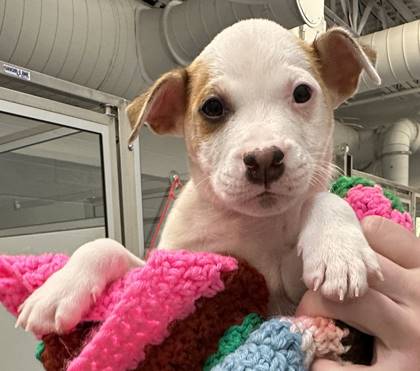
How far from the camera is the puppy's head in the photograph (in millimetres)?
990

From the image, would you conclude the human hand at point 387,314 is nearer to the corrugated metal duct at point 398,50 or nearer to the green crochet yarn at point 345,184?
the green crochet yarn at point 345,184

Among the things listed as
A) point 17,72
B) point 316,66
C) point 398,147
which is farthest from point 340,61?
point 398,147

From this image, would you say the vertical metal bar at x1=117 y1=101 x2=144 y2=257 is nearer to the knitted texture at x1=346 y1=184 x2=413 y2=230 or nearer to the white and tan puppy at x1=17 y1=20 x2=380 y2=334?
the white and tan puppy at x1=17 y1=20 x2=380 y2=334

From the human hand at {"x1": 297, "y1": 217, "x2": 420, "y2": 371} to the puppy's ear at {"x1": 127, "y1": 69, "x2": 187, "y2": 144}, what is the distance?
0.67m

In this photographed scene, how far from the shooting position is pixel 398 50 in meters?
3.80

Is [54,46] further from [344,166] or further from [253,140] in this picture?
[344,166]

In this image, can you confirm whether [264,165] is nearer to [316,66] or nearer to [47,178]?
[316,66]

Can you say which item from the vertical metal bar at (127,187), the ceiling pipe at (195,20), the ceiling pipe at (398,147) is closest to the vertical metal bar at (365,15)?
the ceiling pipe at (195,20)

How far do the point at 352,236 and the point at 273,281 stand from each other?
20 cm

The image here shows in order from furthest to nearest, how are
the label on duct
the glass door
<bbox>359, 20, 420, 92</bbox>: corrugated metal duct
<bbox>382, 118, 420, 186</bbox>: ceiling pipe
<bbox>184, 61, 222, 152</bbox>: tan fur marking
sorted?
<bbox>382, 118, 420, 186</bbox>: ceiling pipe < <bbox>359, 20, 420, 92</bbox>: corrugated metal duct < the glass door < the label on duct < <bbox>184, 61, 222, 152</bbox>: tan fur marking

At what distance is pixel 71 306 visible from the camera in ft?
2.80

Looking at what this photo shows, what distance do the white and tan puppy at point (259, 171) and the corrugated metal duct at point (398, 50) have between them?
2665mm

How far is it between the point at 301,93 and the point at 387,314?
56cm

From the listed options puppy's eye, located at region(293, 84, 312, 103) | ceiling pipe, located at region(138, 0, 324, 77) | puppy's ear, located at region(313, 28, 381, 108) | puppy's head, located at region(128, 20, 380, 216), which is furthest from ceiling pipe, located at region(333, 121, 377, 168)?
puppy's eye, located at region(293, 84, 312, 103)
